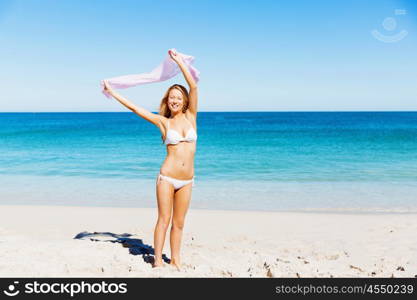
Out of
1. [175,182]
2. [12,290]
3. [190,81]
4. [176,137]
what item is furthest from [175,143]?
[12,290]

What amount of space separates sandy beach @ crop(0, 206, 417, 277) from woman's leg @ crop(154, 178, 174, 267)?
250 mm

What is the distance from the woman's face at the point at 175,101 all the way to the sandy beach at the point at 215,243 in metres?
1.96

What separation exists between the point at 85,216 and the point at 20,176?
7.44m

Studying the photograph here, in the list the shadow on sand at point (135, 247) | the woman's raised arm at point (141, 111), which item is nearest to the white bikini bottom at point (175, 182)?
the woman's raised arm at point (141, 111)

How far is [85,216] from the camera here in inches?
347

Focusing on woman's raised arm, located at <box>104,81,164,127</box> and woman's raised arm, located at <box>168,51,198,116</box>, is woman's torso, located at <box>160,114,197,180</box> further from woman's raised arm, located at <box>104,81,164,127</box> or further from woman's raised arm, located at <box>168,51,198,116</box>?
woman's raised arm, located at <box>168,51,198,116</box>

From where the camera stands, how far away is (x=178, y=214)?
4848 mm

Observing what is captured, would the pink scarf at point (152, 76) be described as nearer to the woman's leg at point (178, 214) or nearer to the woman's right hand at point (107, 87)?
the woman's right hand at point (107, 87)

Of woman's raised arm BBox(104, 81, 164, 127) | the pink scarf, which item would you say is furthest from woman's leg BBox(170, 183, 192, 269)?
the pink scarf

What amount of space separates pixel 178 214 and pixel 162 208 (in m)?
0.26

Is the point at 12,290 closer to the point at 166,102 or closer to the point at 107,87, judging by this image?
the point at 107,87

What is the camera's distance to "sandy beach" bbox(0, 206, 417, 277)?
479 cm

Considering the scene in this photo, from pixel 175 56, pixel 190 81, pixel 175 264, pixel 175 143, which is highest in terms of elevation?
pixel 175 56

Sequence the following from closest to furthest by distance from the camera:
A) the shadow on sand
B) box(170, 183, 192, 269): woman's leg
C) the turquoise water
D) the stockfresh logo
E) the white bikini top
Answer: the stockfresh logo → the white bikini top → box(170, 183, 192, 269): woman's leg → the shadow on sand → the turquoise water
